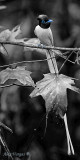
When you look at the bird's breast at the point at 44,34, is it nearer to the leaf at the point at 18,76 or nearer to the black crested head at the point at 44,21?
the black crested head at the point at 44,21

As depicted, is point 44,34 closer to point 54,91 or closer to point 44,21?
point 44,21

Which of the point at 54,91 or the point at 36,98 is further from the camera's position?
the point at 36,98

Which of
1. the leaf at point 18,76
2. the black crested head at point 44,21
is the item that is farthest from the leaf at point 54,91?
the black crested head at point 44,21

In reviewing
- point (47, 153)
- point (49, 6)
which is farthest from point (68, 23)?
point (47, 153)

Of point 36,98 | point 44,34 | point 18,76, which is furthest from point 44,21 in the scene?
point 36,98

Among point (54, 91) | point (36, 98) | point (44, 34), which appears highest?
point (44, 34)

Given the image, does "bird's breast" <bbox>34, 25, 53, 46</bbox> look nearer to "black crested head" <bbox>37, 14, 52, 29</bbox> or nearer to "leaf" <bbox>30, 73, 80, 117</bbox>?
"black crested head" <bbox>37, 14, 52, 29</bbox>

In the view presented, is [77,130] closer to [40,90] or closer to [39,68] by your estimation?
[39,68]

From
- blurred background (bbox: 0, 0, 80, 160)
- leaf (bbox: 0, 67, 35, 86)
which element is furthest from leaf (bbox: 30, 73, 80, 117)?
blurred background (bbox: 0, 0, 80, 160)
